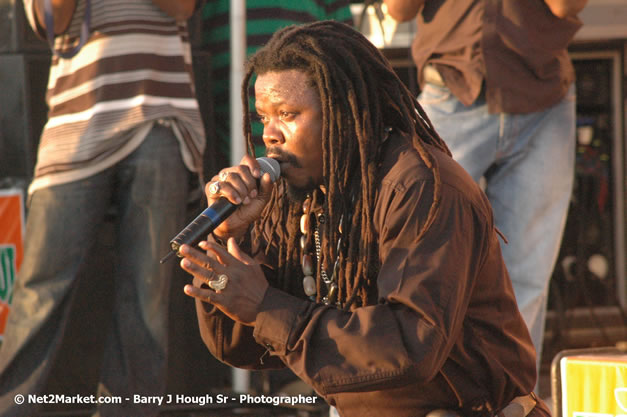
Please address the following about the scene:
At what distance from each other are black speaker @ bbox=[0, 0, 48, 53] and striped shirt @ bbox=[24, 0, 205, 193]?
291 millimetres

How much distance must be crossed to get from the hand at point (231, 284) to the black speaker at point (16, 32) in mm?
2253

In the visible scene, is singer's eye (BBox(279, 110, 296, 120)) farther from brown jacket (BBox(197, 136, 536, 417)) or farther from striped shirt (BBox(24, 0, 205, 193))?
striped shirt (BBox(24, 0, 205, 193))

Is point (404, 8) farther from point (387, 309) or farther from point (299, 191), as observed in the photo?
point (387, 309)

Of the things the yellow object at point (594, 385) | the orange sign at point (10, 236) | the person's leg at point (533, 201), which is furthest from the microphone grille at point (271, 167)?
the orange sign at point (10, 236)

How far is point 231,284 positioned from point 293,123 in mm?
434

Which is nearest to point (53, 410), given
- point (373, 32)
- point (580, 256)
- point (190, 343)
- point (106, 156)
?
point (190, 343)

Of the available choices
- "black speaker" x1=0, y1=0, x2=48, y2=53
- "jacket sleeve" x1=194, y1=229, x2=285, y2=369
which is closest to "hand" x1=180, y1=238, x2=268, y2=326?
"jacket sleeve" x1=194, y1=229, x2=285, y2=369

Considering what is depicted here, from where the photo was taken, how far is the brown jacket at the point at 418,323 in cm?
197

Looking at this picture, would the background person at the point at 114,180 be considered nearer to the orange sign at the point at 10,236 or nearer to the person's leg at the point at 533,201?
the orange sign at the point at 10,236

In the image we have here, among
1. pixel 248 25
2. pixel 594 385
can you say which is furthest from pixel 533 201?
pixel 248 25

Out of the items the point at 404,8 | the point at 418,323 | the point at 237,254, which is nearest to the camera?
the point at 418,323

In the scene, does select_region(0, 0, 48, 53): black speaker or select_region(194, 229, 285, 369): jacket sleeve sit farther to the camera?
select_region(0, 0, 48, 53): black speaker

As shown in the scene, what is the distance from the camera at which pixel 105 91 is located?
3.60 meters

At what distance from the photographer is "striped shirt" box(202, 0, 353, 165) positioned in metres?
4.13
